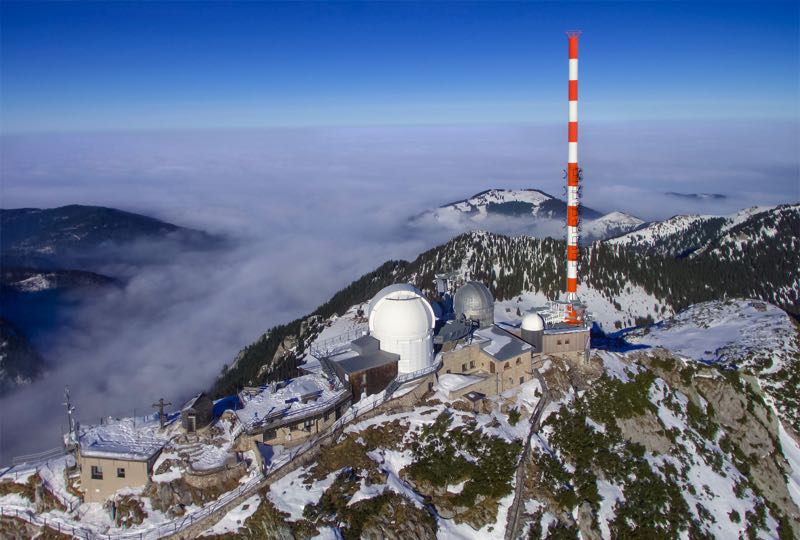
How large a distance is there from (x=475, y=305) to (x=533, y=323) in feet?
21.6

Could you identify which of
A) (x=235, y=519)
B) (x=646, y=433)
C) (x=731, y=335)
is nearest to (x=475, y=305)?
(x=646, y=433)

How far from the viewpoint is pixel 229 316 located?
577 ft

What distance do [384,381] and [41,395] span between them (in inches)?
5036

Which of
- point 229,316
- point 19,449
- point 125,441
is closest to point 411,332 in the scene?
point 125,441

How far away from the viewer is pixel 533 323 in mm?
55156

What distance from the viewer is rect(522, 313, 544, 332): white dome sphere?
180 feet

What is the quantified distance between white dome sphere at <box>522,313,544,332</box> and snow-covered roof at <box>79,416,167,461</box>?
3548 cm

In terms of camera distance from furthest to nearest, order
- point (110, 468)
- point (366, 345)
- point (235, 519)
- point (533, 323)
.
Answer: point (533, 323) < point (366, 345) < point (110, 468) < point (235, 519)

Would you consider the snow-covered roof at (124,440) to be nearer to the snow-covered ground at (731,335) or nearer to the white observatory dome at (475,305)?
the white observatory dome at (475,305)

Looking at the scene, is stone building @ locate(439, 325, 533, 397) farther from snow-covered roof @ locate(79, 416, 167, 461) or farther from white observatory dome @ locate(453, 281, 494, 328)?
snow-covered roof @ locate(79, 416, 167, 461)

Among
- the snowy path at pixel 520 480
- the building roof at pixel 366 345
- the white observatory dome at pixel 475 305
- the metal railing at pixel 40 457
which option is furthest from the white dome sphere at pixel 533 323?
the metal railing at pixel 40 457

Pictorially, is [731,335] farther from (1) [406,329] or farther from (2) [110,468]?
(2) [110,468]

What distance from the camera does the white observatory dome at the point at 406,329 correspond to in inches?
1848

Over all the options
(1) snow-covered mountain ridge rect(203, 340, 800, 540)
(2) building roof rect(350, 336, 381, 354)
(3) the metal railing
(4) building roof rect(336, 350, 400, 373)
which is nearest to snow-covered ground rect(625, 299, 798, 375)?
(1) snow-covered mountain ridge rect(203, 340, 800, 540)
